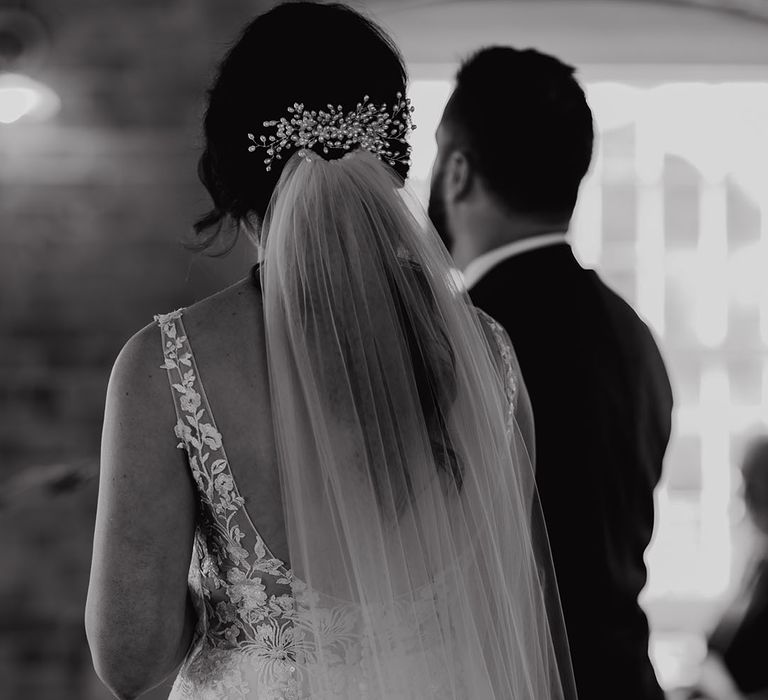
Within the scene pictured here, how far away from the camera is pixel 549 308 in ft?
7.16

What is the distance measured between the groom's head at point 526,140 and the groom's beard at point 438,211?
5 cm

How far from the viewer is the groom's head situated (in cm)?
229

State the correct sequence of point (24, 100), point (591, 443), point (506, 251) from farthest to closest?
1. point (24, 100)
2. point (506, 251)
3. point (591, 443)

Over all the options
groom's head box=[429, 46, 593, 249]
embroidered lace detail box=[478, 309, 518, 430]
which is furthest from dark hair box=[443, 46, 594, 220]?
embroidered lace detail box=[478, 309, 518, 430]

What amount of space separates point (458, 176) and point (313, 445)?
1120 millimetres

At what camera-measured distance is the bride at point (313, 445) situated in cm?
135

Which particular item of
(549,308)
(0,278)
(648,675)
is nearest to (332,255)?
(549,308)

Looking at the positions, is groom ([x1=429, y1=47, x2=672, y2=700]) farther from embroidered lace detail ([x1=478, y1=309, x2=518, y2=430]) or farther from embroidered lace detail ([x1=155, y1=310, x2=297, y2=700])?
embroidered lace detail ([x1=155, y1=310, x2=297, y2=700])

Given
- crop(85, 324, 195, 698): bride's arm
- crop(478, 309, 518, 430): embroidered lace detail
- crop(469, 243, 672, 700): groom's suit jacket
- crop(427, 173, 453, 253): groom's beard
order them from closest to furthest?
crop(85, 324, 195, 698): bride's arm
crop(478, 309, 518, 430): embroidered lace detail
crop(469, 243, 672, 700): groom's suit jacket
crop(427, 173, 453, 253): groom's beard

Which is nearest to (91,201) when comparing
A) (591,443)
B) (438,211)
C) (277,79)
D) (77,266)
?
(77,266)

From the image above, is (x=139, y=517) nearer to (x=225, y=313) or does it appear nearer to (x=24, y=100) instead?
(x=225, y=313)

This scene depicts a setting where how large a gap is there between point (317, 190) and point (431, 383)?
296 millimetres

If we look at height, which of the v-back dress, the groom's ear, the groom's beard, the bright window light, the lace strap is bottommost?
the v-back dress

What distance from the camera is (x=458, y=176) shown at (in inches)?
92.0
